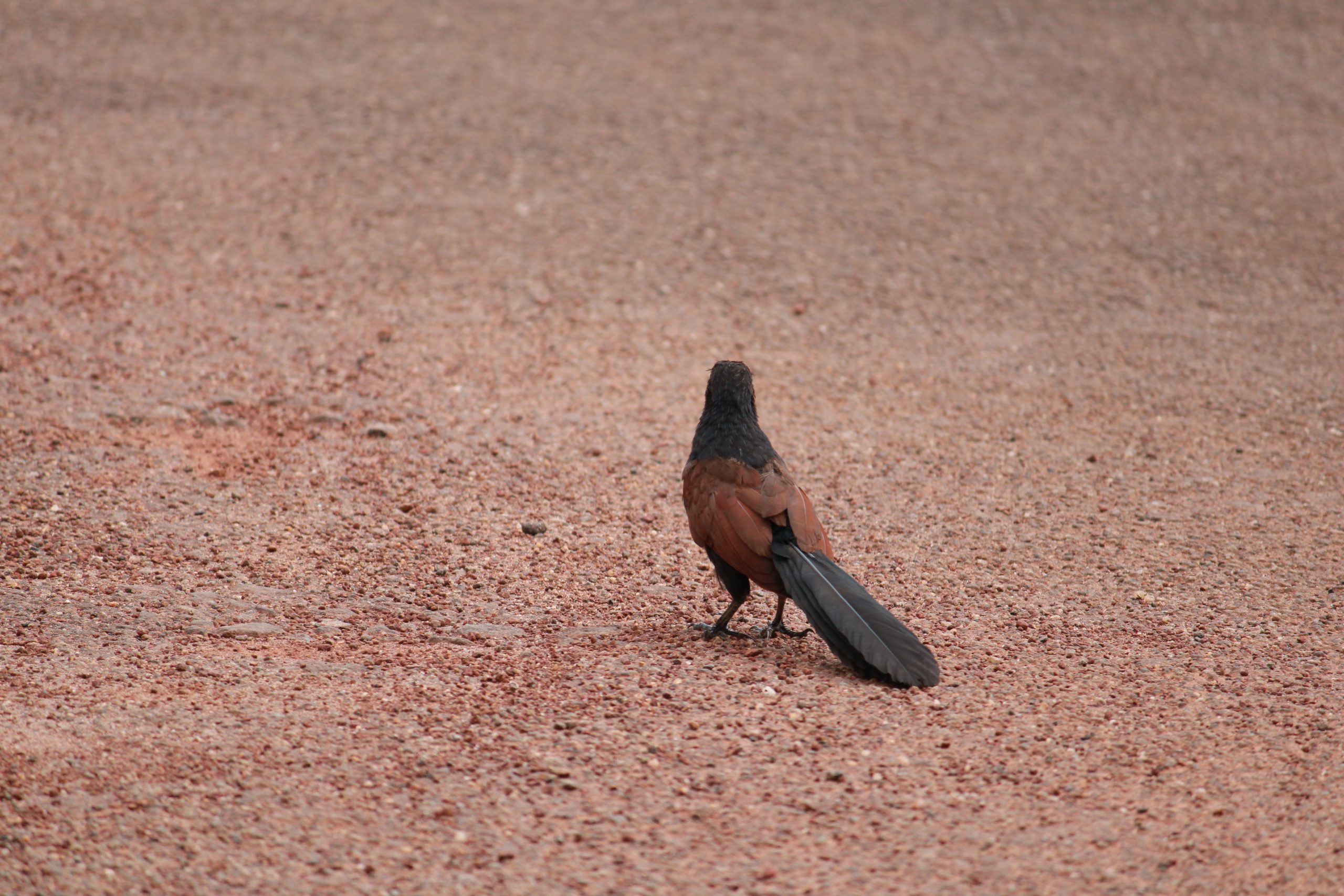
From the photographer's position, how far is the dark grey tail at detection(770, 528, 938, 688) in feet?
14.5

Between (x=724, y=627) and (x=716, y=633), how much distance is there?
0.05 meters

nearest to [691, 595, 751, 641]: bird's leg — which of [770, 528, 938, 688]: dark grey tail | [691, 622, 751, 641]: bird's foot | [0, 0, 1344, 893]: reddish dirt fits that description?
[691, 622, 751, 641]: bird's foot

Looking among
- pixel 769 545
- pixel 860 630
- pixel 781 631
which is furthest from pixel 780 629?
pixel 860 630

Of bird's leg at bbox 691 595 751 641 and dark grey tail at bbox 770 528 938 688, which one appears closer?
dark grey tail at bbox 770 528 938 688

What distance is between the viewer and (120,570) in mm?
5418

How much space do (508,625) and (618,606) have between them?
1.76ft

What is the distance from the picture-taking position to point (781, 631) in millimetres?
5152

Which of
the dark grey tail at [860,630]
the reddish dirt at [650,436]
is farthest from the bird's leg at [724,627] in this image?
the dark grey tail at [860,630]

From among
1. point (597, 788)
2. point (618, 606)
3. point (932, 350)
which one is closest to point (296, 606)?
point (618, 606)

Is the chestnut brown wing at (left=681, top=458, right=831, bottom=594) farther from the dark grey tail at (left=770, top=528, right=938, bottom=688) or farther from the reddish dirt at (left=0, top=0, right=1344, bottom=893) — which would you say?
the reddish dirt at (left=0, top=0, right=1344, bottom=893)

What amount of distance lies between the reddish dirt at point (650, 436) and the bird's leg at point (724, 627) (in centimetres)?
14

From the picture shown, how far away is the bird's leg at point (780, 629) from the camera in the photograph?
5082 millimetres

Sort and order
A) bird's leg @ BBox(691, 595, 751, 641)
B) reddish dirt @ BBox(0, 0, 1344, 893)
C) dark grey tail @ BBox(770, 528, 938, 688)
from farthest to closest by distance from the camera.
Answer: bird's leg @ BBox(691, 595, 751, 641), dark grey tail @ BBox(770, 528, 938, 688), reddish dirt @ BBox(0, 0, 1344, 893)

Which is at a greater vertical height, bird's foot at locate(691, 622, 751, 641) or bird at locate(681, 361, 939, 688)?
bird at locate(681, 361, 939, 688)
